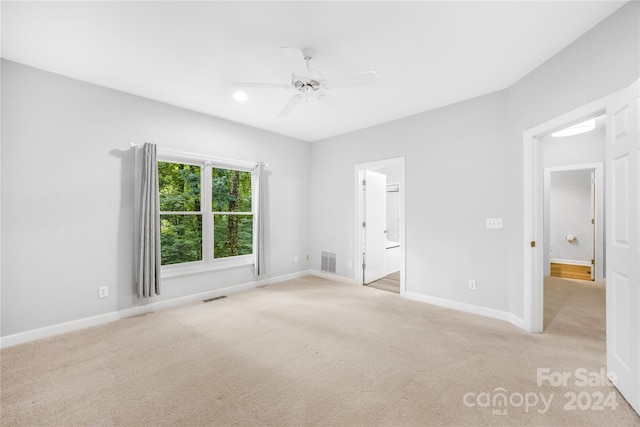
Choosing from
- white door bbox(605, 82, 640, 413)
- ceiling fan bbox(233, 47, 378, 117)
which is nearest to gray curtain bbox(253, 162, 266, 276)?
ceiling fan bbox(233, 47, 378, 117)

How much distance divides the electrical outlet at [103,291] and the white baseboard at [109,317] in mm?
A: 221

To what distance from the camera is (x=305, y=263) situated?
5410 millimetres

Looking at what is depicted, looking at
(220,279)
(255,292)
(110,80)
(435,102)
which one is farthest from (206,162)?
(435,102)

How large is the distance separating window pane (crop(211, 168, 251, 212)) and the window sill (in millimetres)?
848

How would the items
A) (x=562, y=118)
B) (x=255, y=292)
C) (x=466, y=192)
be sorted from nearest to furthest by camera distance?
(x=562, y=118)
(x=466, y=192)
(x=255, y=292)

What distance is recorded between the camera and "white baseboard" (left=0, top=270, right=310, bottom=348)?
2564 millimetres

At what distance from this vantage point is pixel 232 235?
14.7ft

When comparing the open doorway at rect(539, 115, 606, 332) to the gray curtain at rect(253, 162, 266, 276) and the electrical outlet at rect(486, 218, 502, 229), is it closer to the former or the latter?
the electrical outlet at rect(486, 218, 502, 229)

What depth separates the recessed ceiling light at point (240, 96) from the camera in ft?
10.6

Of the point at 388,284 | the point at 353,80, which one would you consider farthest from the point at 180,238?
the point at 388,284

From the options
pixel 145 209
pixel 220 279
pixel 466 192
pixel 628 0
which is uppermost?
pixel 628 0

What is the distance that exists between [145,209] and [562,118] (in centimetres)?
455

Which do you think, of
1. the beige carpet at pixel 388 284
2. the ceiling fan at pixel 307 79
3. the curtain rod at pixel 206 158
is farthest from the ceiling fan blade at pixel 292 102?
the beige carpet at pixel 388 284

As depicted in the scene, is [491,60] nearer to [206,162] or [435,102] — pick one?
[435,102]
